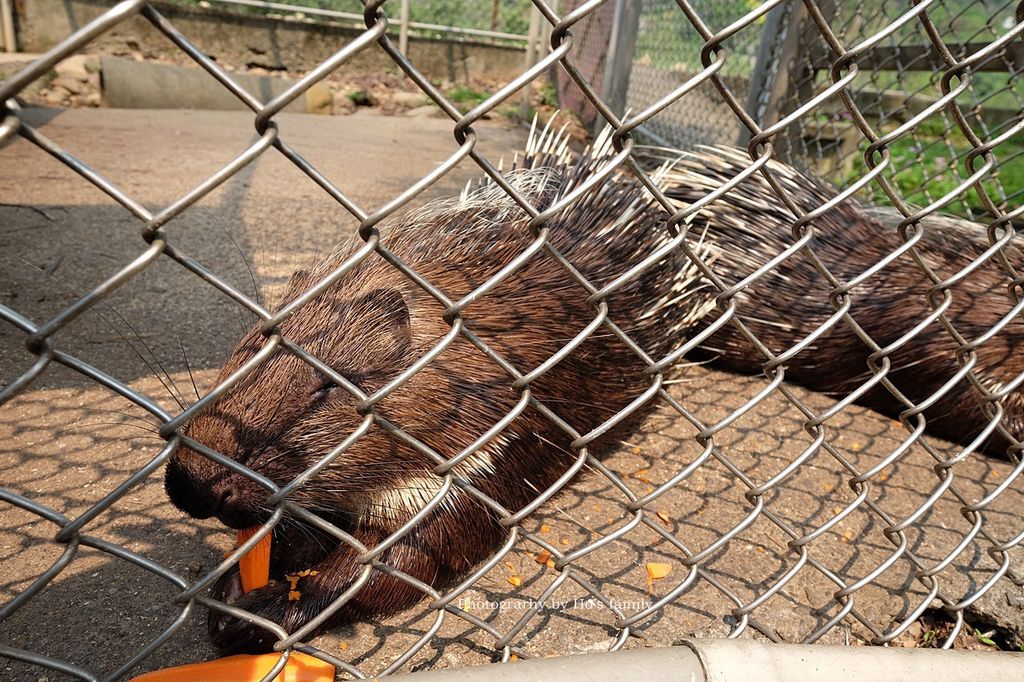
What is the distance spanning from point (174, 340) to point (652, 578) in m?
1.80

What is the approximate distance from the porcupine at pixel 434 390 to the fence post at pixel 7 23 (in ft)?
23.4

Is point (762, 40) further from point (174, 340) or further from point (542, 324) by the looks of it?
point (174, 340)

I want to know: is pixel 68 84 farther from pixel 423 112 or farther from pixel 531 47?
pixel 531 47

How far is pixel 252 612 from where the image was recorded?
1.54 m

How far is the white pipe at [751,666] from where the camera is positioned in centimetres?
109

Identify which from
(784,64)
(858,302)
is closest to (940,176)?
(784,64)

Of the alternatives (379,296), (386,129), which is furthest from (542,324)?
(386,129)

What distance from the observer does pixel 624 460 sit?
7.39 feet

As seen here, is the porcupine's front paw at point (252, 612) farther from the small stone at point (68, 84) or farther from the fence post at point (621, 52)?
the small stone at point (68, 84)

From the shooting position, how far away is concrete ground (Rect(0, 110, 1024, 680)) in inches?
→ 57.6

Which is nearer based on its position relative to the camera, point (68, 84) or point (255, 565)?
point (255, 565)

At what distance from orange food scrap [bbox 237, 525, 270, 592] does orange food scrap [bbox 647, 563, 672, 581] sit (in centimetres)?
93

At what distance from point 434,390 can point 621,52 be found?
16.1 feet

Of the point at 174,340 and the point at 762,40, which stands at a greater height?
the point at 174,340
